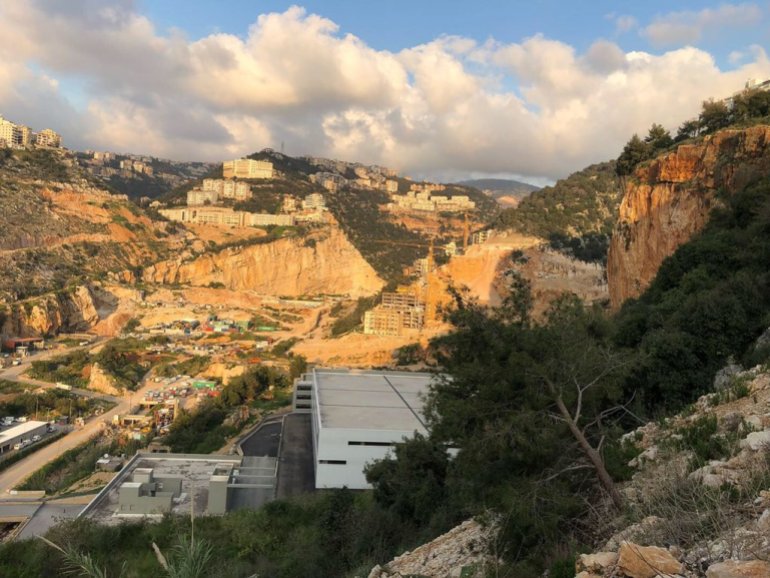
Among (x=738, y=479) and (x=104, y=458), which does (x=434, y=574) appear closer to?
(x=738, y=479)

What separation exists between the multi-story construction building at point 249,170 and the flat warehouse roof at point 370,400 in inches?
3676

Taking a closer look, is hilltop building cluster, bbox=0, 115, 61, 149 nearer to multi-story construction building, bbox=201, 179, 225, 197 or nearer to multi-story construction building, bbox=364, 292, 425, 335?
multi-story construction building, bbox=201, 179, 225, 197

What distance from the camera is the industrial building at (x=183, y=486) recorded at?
18.0 m

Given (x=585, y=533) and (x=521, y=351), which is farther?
(x=521, y=351)

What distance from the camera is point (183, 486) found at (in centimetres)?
2014

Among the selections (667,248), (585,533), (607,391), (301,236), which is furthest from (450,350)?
(301,236)

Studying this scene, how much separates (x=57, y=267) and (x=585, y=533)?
7283 cm

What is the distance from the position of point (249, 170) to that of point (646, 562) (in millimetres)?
122953

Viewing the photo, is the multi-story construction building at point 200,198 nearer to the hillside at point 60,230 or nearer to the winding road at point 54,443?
the hillside at point 60,230

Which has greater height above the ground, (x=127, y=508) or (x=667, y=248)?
(x=667, y=248)

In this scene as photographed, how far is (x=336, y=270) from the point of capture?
9138cm

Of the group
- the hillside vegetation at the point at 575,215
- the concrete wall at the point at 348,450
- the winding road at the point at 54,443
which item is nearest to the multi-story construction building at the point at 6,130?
the winding road at the point at 54,443

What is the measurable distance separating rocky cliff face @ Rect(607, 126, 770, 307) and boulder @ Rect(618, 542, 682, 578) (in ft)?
57.1

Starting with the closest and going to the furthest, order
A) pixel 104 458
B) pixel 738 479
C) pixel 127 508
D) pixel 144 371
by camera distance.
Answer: pixel 738 479, pixel 127 508, pixel 104 458, pixel 144 371
